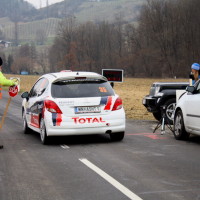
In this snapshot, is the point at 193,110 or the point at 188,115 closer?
the point at 193,110

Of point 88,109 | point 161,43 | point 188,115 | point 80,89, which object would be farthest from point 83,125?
point 161,43

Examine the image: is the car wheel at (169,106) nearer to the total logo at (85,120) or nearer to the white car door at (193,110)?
the white car door at (193,110)

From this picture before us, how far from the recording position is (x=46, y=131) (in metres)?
10.9

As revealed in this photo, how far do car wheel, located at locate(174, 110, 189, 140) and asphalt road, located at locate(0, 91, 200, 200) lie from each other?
0.21 metres

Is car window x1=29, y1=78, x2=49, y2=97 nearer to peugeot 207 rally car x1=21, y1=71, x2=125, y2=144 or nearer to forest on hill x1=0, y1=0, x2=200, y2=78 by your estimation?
peugeot 207 rally car x1=21, y1=71, x2=125, y2=144

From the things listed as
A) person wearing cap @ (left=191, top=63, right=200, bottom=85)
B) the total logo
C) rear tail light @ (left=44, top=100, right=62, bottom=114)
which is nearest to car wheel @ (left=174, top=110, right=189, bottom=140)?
person wearing cap @ (left=191, top=63, right=200, bottom=85)

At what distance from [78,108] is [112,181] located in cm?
395

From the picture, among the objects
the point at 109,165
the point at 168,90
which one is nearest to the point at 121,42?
the point at 168,90

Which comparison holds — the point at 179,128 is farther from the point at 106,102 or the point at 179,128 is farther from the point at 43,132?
the point at 43,132

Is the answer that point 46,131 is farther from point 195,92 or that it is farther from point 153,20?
point 153,20

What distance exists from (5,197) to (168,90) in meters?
10.6

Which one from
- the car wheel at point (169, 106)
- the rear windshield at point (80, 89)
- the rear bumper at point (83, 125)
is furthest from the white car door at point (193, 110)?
the car wheel at point (169, 106)

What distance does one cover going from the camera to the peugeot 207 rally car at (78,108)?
10797 millimetres

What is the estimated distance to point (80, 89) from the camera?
11.2 m
